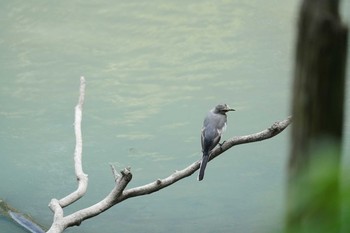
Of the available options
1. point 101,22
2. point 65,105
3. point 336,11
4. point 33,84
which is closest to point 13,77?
point 33,84

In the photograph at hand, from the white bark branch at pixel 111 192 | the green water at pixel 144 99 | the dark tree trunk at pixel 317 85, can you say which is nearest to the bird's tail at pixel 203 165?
the white bark branch at pixel 111 192

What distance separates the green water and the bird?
0.54m

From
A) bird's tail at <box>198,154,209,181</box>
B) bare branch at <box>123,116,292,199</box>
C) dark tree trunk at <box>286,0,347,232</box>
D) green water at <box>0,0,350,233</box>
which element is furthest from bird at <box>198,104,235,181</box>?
dark tree trunk at <box>286,0,347,232</box>

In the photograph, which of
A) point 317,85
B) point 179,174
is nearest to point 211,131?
point 179,174

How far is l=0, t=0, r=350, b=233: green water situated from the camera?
4.14 m

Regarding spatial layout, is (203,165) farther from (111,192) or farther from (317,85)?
(317,85)

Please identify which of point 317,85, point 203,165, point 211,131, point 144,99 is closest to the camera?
point 317,85

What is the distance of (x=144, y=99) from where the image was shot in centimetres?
512

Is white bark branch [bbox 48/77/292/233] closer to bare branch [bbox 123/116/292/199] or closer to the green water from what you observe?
bare branch [bbox 123/116/292/199]

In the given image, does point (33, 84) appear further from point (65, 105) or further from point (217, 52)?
point (217, 52)

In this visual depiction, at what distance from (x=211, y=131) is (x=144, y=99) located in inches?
78.3

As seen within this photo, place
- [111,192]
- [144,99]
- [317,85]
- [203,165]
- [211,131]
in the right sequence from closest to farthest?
[317,85], [111,192], [203,165], [211,131], [144,99]

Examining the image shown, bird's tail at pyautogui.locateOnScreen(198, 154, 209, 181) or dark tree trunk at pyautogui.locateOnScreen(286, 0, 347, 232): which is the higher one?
dark tree trunk at pyautogui.locateOnScreen(286, 0, 347, 232)

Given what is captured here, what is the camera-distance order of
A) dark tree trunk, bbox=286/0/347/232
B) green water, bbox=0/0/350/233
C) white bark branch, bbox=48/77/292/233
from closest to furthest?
dark tree trunk, bbox=286/0/347/232
white bark branch, bbox=48/77/292/233
green water, bbox=0/0/350/233
